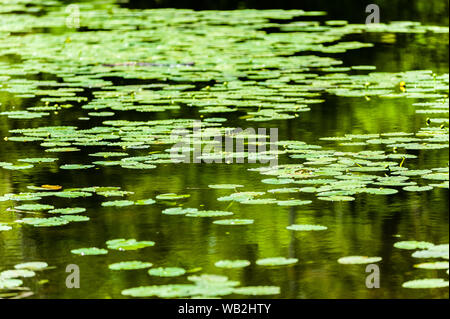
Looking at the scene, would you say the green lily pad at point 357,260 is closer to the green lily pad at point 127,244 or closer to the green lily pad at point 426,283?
the green lily pad at point 426,283

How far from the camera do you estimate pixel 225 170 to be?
6.35 meters

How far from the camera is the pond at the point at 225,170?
14.6ft

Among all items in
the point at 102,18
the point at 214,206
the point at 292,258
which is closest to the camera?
the point at 292,258

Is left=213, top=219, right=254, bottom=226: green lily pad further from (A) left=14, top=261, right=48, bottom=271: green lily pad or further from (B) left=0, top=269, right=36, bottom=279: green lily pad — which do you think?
(B) left=0, top=269, right=36, bottom=279: green lily pad

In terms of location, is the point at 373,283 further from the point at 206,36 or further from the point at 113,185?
the point at 206,36

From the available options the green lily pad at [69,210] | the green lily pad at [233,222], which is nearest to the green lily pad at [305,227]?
the green lily pad at [233,222]

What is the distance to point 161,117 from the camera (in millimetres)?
8062

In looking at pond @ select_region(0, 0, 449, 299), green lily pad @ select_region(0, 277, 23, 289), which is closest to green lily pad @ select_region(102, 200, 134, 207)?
pond @ select_region(0, 0, 449, 299)

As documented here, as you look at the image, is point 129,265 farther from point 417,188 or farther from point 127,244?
point 417,188

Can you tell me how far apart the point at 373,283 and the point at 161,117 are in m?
4.03

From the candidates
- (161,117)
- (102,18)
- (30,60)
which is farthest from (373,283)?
(102,18)

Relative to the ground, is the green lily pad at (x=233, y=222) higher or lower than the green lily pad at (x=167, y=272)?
higher

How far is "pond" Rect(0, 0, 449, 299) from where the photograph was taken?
4.44 m

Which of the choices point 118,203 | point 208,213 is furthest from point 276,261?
point 118,203
